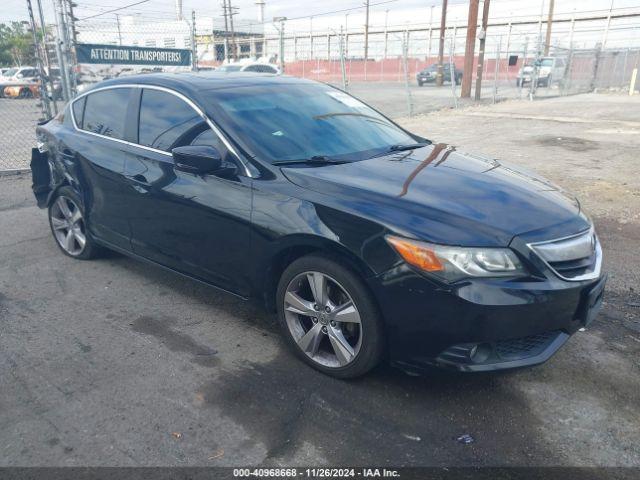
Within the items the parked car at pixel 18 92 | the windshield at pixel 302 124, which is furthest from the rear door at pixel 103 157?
the parked car at pixel 18 92

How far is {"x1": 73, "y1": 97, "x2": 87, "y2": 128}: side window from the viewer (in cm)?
475

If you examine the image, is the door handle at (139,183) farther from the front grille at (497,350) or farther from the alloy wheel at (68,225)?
the front grille at (497,350)

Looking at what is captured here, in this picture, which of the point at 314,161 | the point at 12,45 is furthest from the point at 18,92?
the point at 314,161

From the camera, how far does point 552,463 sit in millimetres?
2496

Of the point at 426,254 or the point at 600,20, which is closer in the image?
the point at 426,254

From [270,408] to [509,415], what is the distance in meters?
1.24

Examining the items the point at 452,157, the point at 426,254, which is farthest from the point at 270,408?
the point at 452,157

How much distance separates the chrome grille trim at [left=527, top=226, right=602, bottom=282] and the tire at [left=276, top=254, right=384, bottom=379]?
0.88 m

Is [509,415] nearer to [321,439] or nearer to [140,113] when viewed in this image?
[321,439]

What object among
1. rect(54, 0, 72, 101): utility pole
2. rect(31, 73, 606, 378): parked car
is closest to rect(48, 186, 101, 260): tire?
rect(31, 73, 606, 378): parked car

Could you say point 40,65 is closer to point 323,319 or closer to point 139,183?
point 139,183

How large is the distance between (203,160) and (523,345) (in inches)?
82.9

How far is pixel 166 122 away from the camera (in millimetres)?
3916

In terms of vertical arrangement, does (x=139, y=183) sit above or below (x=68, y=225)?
above
